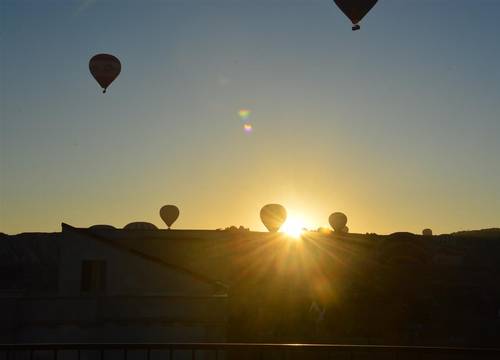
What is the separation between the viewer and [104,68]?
43625 millimetres

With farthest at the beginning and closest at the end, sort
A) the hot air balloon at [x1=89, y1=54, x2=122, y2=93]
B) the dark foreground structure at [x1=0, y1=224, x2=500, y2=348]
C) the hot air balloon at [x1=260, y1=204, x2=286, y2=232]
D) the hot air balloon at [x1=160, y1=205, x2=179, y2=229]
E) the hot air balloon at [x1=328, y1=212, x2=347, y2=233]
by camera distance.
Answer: the hot air balloon at [x1=328, y1=212, x2=347, y2=233] < the hot air balloon at [x1=160, y1=205, x2=179, y2=229] < the hot air balloon at [x1=260, y1=204, x2=286, y2=232] < the hot air balloon at [x1=89, y1=54, x2=122, y2=93] < the dark foreground structure at [x1=0, y1=224, x2=500, y2=348]

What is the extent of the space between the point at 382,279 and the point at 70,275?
92.7 feet

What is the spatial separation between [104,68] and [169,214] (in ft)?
130

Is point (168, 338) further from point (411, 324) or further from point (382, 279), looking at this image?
point (382, 279)

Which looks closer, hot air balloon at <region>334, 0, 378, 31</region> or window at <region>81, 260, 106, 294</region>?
window at <region>81, 260, 106, 294</region>

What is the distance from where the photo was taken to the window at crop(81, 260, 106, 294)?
31562mm

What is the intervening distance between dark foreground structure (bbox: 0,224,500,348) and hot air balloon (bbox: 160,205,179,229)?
15786 mm

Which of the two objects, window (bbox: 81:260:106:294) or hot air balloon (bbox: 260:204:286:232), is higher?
hot air balloon (bbox: 260:204:286:232)

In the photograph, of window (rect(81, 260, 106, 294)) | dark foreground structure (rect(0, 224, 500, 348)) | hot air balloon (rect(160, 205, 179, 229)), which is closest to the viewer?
dark foreground structure (rect(0, 224, 500, 348))

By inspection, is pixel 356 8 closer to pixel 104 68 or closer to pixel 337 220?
pixel 104 68

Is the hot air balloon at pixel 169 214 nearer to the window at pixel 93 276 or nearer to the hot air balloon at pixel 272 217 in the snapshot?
the hot air balloon at pixel 272 217

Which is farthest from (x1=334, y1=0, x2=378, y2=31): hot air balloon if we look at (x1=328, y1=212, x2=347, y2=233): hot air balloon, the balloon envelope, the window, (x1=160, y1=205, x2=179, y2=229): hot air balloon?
(x1=328, y1=212, x2=347, y2=233): hot air balloon

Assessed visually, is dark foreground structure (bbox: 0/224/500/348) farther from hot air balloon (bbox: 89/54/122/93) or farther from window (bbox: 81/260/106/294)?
hot air balloon (bbox: 89/54/122/93)

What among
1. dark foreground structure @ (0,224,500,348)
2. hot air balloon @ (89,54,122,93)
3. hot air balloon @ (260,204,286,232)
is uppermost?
hot air balloon @ (89,54,122,93)
